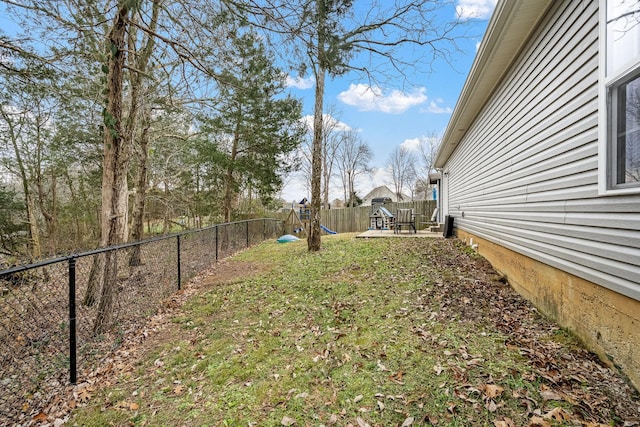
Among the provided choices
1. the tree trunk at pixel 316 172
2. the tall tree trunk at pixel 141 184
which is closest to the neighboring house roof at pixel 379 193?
the tree trunk at pixel 316 172

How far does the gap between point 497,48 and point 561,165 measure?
204cm

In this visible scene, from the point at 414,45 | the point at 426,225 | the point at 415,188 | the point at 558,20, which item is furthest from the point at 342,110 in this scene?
the point at 558,20

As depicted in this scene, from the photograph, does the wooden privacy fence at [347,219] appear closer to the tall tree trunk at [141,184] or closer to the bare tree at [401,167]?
the tall tree trunk at [141,184]

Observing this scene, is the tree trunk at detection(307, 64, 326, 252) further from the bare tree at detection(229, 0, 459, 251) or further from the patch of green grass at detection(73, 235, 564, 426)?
the patch of green grass at detection(73, 235, 564, 426)

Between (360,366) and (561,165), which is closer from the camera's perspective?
(360,366)

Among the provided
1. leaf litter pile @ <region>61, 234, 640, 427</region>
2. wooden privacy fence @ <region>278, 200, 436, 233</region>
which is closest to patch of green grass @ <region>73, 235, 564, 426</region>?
leaf litter pile @ <region>61, 234, 640, 427</region>

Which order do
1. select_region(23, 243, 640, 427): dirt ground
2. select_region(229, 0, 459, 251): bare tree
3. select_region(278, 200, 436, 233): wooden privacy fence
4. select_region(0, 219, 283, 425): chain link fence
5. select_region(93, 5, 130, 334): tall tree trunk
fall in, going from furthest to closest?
select_region(278, 200, 436, 233): wooden privacy fence, select_region(93, 5, 130, 334): tall tree trunk, select_region(229, 0, 459, 251): bare tree, select_region(0, 219, 283, 425): chain link fence, select_region(23, 243, 640, 427): dirt ground

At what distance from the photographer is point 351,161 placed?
31.8m

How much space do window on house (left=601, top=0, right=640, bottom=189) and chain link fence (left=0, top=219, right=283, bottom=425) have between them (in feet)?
15.1

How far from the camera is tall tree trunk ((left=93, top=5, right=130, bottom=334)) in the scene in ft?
12.3

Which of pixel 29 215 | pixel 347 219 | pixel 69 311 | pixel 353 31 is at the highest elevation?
pixel 353 31

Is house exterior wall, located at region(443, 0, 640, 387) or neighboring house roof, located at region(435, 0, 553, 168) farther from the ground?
neighboring house roof, located at region(435, 0, 553, 168)

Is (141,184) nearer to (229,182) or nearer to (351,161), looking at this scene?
(229,182)

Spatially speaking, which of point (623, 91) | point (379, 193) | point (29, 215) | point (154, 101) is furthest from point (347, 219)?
point (379, 193)
